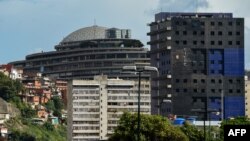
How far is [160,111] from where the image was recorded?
189m

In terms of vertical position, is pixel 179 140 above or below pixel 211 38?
below

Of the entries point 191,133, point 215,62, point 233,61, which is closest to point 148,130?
point 191,133

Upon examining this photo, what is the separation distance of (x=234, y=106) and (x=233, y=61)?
8.46 meters

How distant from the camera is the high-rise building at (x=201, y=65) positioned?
192 meters

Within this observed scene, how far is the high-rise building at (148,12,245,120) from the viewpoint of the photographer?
19225 centimetres

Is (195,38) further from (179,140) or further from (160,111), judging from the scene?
(179,140)

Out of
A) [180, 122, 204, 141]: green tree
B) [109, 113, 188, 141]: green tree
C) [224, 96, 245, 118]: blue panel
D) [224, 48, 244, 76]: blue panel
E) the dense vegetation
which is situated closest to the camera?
the dense vegetation

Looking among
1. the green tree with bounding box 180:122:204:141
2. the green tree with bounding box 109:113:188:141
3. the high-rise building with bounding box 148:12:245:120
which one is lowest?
the green tree with bounding box 180:122:204:141

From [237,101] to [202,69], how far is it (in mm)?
9086

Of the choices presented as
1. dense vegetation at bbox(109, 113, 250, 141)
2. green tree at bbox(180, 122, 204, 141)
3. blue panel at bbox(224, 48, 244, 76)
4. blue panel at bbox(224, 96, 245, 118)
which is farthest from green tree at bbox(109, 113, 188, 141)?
blue panel at bbox(224, 48, 244, 76)

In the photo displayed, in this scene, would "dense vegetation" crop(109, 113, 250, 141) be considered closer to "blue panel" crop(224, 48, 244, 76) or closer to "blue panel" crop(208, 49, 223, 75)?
"blue panel" crop(224, 48, 244, 76)

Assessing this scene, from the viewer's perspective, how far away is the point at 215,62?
195000 millimetres

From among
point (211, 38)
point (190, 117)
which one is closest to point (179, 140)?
point (190, 117)

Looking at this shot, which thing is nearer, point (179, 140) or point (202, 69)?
point (179, 140)
